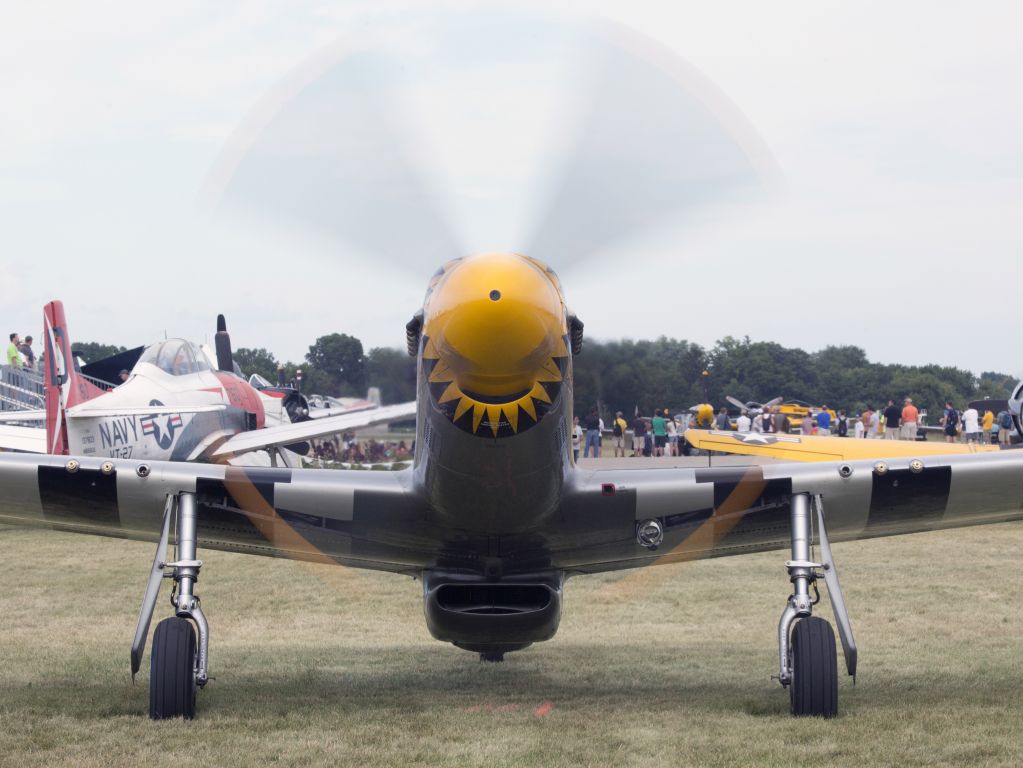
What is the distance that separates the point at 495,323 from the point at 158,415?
15335mm

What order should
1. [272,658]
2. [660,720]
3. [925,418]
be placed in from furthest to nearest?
[925,418] → [272,658] → [660,720]

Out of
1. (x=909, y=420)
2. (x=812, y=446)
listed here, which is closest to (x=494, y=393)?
(x=812, y=446)

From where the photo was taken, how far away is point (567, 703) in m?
7.48

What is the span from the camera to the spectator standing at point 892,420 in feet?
111

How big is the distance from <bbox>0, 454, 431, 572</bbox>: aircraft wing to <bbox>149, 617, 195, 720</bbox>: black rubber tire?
98 centimetres

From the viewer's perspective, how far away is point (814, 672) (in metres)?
6.60

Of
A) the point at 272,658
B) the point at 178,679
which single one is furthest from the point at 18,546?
the point at 178,679

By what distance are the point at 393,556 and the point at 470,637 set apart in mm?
753

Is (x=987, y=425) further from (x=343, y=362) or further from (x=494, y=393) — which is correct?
(x=494, y=393)

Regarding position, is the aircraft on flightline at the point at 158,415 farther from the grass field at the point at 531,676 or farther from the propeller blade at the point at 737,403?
the propeller blade at the point at 737,403

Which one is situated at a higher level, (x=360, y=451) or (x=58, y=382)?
(x=58, y=382)

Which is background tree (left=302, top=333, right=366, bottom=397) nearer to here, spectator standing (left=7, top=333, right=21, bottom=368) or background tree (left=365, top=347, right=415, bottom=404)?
background tree (left=365, top=347, right=415, bottom=404)

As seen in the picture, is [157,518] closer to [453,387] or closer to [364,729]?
[364,729]

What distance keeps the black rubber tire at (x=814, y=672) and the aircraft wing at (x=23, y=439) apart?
54.6 ft
